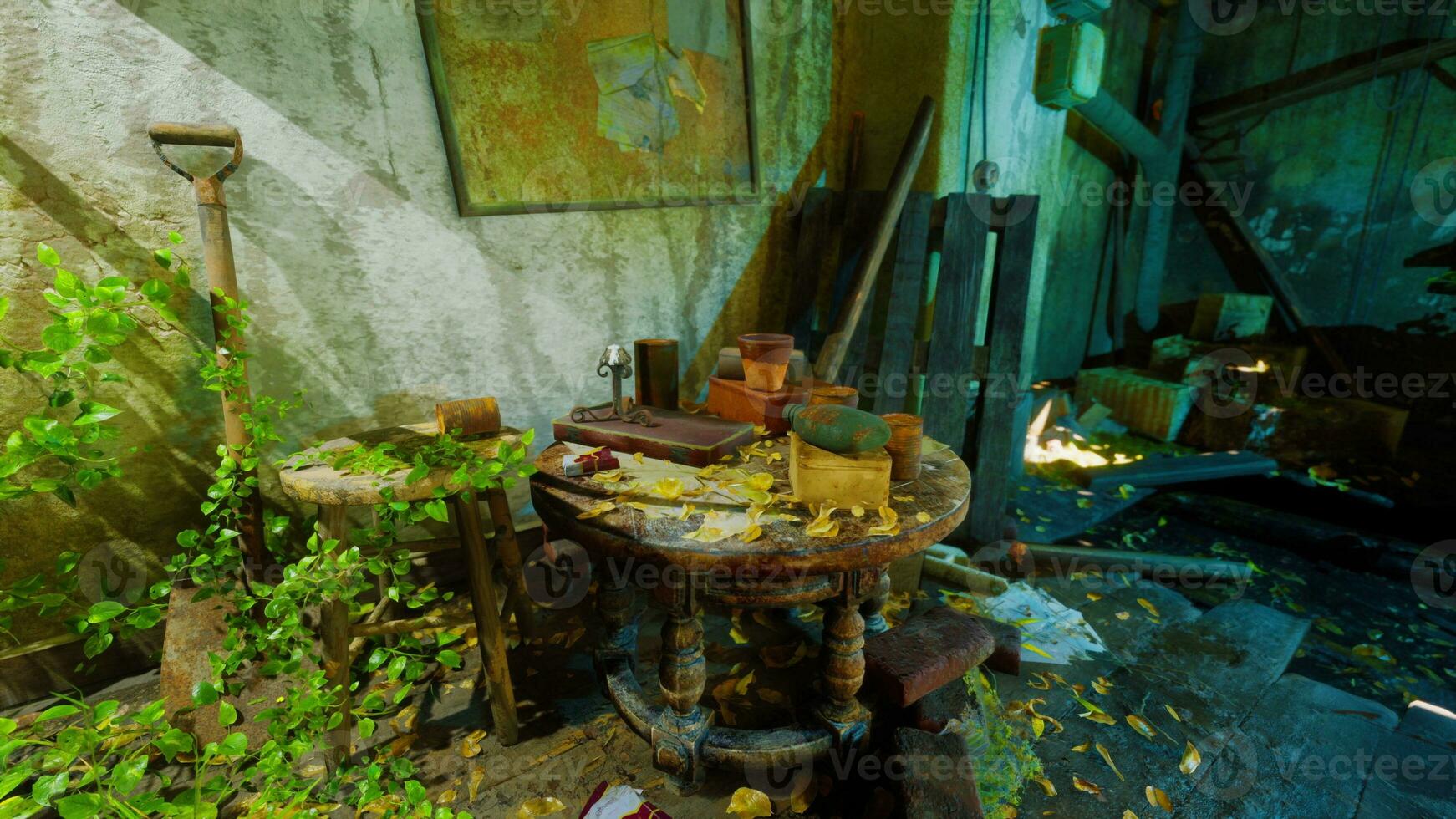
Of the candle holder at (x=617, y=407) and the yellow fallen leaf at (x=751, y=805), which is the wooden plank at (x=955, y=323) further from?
the yellow fallen leaf at (x=751, y=805)

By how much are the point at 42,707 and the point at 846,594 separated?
318 centimetres

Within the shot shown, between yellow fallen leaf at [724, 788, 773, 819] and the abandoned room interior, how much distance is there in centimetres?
1

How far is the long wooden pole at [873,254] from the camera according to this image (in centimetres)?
350

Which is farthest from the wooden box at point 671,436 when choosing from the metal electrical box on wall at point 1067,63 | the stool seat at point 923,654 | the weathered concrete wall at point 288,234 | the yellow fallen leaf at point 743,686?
the metal electrical box on wall at point 1067,63

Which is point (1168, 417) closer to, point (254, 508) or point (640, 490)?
point (640, 490)

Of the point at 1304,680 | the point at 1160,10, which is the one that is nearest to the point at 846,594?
→ the point at 1304,680

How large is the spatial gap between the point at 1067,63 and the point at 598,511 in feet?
15.9

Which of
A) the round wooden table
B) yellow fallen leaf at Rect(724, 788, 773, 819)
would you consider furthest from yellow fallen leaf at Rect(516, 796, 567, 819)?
yellow fallen leaf at Rect(724, 788, 773, 819)

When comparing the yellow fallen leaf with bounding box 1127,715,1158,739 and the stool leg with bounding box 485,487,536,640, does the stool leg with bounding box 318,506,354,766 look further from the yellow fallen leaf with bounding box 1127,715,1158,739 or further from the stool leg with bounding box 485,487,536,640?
the yellow fallen leaf with bounding box 1127,715,1158,739

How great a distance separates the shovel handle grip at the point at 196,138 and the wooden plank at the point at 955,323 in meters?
3.60

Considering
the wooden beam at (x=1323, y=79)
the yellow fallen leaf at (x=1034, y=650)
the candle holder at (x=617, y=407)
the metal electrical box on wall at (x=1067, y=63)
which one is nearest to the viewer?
the candle holder at (x=617, y=407)

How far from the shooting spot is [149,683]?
235 cm

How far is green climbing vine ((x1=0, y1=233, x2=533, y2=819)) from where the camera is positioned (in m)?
1.54

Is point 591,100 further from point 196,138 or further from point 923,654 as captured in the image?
point 923,654
